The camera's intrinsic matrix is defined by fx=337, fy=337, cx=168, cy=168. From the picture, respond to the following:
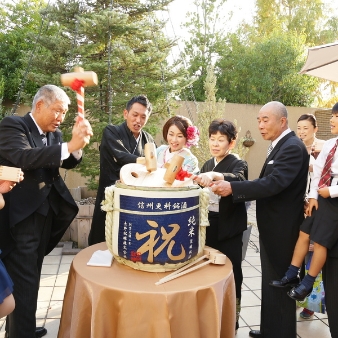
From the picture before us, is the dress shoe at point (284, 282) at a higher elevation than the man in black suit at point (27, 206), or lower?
lower

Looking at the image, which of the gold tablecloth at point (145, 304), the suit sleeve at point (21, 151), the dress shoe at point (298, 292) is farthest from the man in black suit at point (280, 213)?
the suit sleeve at point (21, 151)

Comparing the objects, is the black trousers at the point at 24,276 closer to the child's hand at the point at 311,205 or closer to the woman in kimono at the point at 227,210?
the woman in kimono at the point at 227,210

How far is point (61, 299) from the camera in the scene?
10.6 ft

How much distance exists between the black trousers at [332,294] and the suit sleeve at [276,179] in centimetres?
63

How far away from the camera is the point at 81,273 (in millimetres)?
1653

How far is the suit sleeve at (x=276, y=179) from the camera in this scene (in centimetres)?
210

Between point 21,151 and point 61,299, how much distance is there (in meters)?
1.88

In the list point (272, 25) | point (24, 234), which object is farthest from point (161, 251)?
point (272, 25)

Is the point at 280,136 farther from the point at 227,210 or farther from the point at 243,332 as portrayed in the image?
the point at 243,332

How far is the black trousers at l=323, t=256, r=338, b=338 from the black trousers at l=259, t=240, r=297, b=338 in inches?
10.1

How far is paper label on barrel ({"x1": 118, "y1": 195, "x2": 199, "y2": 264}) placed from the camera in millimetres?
1558

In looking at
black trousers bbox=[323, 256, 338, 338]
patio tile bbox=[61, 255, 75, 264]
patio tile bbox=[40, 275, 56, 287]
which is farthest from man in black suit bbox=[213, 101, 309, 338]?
patio tile bbox=[61, 255, 75, 264]

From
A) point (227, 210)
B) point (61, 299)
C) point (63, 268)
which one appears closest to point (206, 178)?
point (227, 210)

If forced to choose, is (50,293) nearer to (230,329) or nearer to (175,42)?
(230,329)
